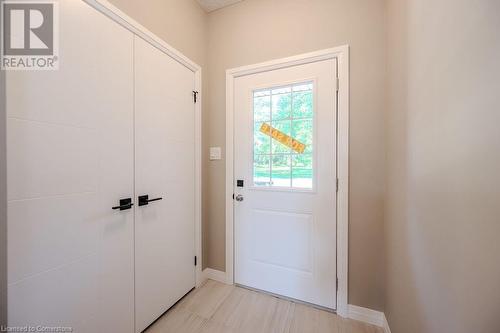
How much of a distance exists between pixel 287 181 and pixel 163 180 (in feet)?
3.49

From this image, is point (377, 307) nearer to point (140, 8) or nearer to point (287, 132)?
point (287, 132)

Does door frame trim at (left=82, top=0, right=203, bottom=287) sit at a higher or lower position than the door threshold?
higher

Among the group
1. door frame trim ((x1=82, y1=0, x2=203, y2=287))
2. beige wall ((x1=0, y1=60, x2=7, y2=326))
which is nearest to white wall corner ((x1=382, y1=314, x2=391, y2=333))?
door frame trim ((x1=82, y1=0, x2=203, y2=287))

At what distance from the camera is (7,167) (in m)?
0.83

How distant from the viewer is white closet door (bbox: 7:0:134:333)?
88 centimetres

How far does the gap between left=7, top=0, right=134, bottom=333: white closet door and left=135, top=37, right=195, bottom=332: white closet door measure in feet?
0.29

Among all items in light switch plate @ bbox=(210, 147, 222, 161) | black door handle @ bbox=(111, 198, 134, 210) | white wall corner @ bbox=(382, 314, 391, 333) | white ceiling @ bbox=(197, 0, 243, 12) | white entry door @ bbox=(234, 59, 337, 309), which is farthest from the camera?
light switch plate @ bbox=(210, 147, 222, 161)

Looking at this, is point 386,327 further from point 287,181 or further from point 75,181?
point 75,181

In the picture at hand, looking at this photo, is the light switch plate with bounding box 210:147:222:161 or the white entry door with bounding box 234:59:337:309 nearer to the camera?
the white entry door with bounding box 234:59:337:309

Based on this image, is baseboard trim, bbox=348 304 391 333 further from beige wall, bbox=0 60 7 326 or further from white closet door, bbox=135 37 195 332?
beige wall, bbox=0 60 7 326

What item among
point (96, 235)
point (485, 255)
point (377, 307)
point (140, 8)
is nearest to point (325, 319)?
point (377, 307)

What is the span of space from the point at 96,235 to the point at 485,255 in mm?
1666

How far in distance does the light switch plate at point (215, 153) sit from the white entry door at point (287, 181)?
0.67 ft

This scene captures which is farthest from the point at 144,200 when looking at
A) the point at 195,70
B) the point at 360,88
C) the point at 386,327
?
the point at 386,327
